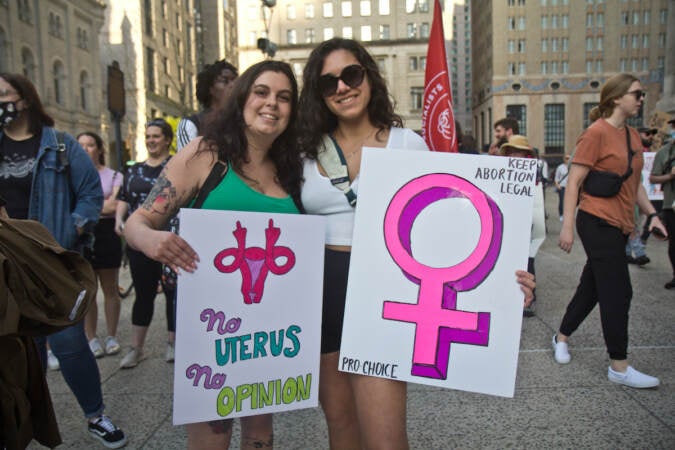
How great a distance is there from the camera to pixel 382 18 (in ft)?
202

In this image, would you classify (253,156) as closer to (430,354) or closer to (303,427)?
(430,354)

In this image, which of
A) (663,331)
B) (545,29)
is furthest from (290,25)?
(663,331)

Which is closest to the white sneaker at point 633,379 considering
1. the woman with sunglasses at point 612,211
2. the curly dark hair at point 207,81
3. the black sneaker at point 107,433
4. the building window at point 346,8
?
the woman with sunglasses at point 612,211

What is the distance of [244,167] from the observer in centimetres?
216

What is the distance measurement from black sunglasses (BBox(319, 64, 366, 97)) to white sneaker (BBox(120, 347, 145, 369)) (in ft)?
10.5

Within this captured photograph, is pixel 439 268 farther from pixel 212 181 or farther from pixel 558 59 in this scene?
pixel 558 59

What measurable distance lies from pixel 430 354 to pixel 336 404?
0.49m

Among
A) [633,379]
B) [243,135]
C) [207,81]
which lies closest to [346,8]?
[207,81]

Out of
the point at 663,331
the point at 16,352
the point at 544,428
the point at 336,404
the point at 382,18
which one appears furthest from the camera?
the point at 382,18

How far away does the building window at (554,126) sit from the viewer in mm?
73938

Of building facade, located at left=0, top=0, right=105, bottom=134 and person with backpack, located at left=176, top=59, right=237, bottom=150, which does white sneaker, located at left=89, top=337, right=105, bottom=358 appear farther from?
building facade, located at left=0, top=0, right=105, bottom=134

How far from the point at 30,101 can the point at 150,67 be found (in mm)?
43994

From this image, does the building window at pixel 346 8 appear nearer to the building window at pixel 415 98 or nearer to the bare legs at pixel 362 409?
the building window at pixel 415 98

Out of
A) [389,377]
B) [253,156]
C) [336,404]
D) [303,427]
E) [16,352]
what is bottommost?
[303,427]
